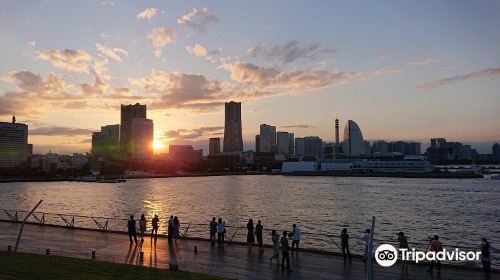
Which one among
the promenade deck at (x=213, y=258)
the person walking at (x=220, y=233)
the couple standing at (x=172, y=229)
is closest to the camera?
the promenade deck at (x=213, y=258)

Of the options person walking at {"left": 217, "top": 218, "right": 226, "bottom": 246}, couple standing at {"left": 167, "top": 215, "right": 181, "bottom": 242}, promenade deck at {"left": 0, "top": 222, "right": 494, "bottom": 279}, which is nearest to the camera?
promenade deck at {"left": 0, "top": 222, "right": 494, "bottom": 279}

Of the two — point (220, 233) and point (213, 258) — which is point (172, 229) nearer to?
point (220, 233)

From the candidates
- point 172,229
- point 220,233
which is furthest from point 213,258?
point 172,229

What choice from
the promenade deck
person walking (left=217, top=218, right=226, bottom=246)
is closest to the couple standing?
the promenade deck

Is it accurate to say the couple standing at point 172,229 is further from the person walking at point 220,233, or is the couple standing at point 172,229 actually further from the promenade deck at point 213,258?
the person walking at point 220,233

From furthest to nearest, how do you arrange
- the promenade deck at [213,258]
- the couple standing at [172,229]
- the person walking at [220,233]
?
the couple standing at [172,229] < the person walking at [220,233] < the promenade deck at [213,258]

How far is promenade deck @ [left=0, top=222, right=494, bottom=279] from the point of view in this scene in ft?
65.5

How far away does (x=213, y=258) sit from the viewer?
23.7 m

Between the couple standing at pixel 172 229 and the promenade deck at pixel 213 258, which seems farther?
the couple standing at pixel 172 229

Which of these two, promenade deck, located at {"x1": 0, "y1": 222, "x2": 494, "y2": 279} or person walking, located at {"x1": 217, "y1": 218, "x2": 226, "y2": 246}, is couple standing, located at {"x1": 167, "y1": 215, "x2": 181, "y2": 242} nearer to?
promenade deck, located at {"x1": 0, "y1": 222, "x2": 494, "y2": 279}

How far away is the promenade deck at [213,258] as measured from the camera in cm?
1995

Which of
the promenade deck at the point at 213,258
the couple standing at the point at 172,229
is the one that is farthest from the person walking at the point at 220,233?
the couple standing at the point at 172,229

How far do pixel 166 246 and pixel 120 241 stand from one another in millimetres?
3905

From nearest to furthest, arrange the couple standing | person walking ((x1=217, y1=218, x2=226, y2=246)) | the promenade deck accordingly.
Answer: the promenade deck, person walking ((x1=217, y1=218, x2=226, y2=246)), the couple standing
